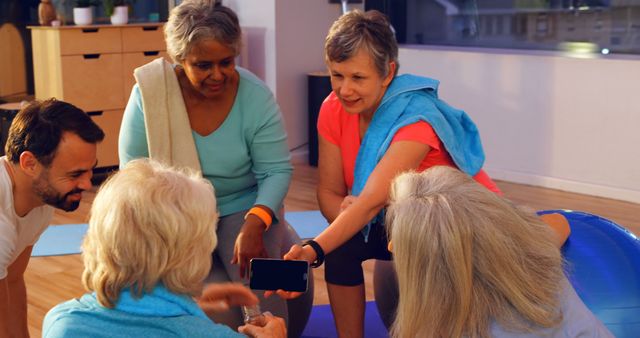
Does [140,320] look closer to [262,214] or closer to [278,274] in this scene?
[278,274]

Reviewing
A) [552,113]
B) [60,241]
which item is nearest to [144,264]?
[60,241]

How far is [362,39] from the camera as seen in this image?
102 inches

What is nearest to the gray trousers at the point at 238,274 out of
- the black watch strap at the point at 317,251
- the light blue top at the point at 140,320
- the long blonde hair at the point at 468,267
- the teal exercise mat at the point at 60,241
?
the black watch strap at the point at 317,251

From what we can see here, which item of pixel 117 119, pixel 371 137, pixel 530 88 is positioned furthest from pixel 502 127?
pixel 371 137

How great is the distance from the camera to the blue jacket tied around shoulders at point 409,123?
8.59 feet

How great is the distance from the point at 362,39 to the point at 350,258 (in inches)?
24.5

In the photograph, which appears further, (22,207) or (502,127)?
(502,127)

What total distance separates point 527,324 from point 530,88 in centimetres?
385

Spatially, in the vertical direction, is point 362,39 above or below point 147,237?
above

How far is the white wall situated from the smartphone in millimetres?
3181

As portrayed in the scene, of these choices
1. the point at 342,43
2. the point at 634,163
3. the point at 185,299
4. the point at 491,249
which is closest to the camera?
the point at 491,249

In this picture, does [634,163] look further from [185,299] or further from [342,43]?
[185,299]

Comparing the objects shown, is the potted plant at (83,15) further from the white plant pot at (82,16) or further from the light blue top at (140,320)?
the light blue top at (140,320)

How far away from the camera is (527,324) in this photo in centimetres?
156
